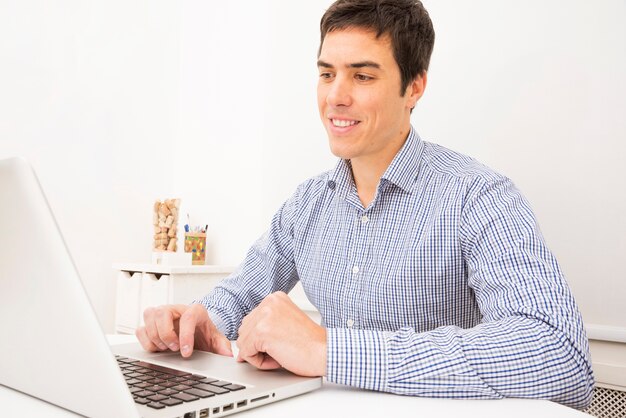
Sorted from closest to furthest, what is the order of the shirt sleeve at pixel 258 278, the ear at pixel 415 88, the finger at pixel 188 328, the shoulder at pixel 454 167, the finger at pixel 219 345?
the finger at pixel 188 328
the finger at pixel 219 345
the shoulder at pixel 454 167
the shirt sleeve at pixel 258 278
the ear at pixel 415 88

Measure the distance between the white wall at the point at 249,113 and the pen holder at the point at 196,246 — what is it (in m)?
0.12

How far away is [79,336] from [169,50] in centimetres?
273

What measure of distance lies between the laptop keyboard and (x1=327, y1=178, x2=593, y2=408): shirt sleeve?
0.16 metres

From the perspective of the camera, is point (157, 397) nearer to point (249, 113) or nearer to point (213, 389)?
point (213, 389)

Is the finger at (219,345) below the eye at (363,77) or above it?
below

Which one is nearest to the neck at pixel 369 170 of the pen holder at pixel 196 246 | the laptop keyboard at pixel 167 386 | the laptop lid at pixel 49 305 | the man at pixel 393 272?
the man at pixel 393 272

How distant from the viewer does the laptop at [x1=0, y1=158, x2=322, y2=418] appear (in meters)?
0.46

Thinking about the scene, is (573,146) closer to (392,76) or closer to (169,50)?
(392,76)

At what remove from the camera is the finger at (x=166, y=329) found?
2.74 feet

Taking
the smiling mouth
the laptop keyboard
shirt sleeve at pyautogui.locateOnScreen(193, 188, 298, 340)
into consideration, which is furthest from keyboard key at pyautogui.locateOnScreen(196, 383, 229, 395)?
the smiling mouth

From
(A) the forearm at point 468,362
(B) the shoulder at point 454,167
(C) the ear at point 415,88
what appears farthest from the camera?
(C) the ear at point 415,88

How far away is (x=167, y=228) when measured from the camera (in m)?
2.59

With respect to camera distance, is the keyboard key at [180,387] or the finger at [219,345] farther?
the finger at [219,345]

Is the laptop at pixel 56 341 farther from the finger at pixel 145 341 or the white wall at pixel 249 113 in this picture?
the white wall at pixel 249 113
